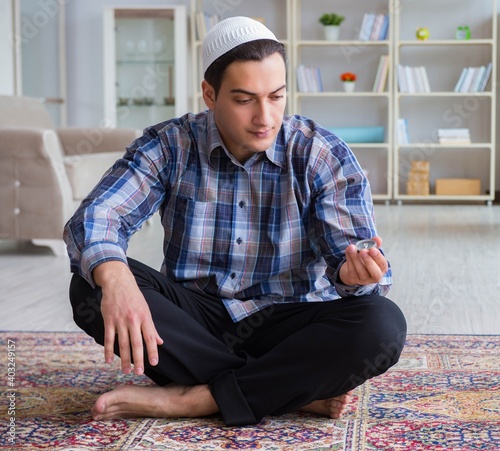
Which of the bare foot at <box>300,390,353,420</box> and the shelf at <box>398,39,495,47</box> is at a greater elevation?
the shelf at <box>398,39,495,47</box>

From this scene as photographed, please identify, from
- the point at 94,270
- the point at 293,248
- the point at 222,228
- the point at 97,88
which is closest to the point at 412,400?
the point at 293,248

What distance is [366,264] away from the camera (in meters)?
1.39

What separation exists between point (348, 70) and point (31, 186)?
3.51m

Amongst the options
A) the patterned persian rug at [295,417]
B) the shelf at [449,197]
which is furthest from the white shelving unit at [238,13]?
the patterned persian rug at [295,417]

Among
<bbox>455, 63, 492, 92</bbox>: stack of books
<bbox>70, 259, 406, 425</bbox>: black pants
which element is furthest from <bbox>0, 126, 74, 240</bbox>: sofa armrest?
<bbox>455, 63, 492, 92</bbox>: stack of books

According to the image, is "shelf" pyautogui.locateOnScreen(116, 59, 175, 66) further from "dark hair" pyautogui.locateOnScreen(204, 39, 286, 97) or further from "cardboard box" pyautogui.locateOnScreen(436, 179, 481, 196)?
"dark hair" pyautogui.locateOnScreen(204, 39, 286, 97)

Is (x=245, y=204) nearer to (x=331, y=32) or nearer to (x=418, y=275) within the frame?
(x=418, y=275)

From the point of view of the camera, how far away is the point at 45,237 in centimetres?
399

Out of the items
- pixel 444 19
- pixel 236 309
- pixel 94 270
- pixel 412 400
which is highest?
pixel 444 19

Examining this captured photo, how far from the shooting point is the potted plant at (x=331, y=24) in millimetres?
6543

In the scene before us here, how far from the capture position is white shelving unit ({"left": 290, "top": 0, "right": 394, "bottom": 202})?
675 cm

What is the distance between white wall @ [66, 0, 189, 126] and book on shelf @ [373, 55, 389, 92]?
1.64 metres

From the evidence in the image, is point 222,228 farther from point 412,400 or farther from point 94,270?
point 412,400

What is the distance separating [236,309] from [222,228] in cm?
15
